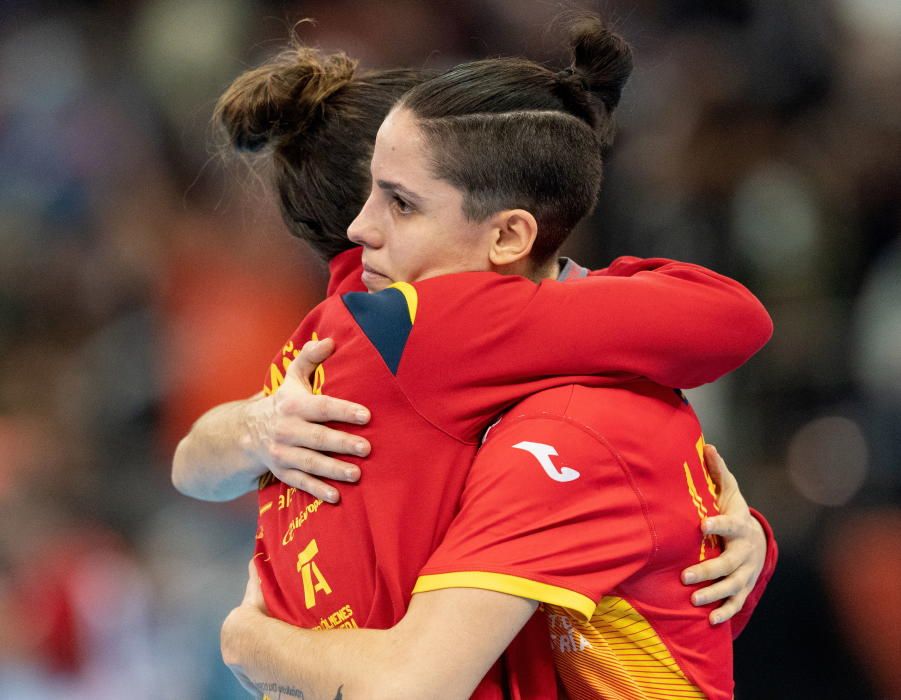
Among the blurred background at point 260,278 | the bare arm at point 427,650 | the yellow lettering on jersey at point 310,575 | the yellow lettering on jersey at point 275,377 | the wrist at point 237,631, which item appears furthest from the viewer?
the blurred background at point 260,278

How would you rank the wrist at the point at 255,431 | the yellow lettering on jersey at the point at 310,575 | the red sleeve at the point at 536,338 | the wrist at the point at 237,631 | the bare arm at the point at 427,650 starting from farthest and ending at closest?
the wrist at the point at 255,431, the wrist at the point at 237,631, the yellow lettering on jersey at the point at 310,575, the red sleeve at the point at 536,338, the bare arm at the point at 427,650

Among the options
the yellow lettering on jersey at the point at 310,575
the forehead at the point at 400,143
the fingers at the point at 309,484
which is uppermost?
the forehead at the point at 400,143

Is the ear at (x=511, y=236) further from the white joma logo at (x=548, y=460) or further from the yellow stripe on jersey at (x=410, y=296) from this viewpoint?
the white joma logo at (x=548, y=460)

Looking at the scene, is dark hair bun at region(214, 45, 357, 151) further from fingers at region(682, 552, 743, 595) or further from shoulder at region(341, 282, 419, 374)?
fingers at region(682, 552, 743, 595)

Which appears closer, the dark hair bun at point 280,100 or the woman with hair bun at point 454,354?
the woman with hair bun at point 454,354

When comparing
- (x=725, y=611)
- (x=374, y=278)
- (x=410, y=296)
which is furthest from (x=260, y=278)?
(x=725, y=611)

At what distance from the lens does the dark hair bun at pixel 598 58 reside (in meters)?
1.75

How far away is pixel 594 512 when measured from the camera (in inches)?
52.7

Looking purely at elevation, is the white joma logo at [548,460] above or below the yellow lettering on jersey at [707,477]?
above

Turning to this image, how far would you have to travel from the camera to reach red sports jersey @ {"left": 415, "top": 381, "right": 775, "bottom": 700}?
4.27 feet

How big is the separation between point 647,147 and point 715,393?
Answer: 3.21 feet

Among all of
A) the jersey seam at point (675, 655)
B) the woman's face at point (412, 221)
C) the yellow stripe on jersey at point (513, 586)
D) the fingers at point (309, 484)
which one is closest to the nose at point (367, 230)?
the woman's face at point (412, 221)

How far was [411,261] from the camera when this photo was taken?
5.25ft

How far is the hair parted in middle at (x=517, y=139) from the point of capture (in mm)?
1587
